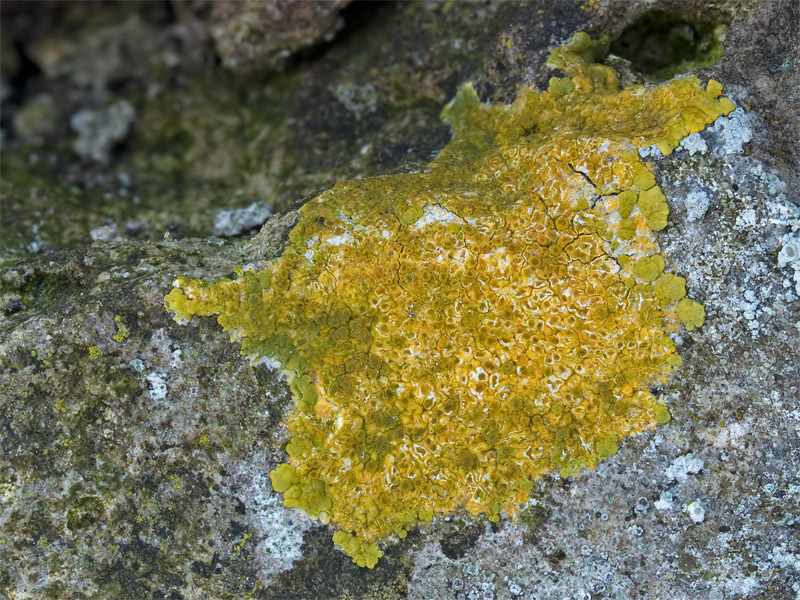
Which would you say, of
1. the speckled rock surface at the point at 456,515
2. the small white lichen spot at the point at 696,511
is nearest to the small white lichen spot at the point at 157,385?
the speckled rock surface at the point at 456,515

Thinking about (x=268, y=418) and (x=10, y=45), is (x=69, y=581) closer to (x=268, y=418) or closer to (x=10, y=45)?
(x=268, y=418)

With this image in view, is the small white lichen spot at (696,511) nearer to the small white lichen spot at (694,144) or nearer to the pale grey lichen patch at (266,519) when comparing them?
the small white lichen spot at (694,144)

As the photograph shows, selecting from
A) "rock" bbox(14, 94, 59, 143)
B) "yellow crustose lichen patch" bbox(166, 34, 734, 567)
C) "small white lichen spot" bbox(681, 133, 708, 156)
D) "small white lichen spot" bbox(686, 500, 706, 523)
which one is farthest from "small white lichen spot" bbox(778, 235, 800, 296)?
"rock" bbox(14, 94, 59, 143)

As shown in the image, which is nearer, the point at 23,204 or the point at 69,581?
the point at 69,581

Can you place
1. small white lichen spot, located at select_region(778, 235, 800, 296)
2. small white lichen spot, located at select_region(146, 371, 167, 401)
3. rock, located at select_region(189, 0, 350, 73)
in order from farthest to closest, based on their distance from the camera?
rock, located at select_region(189, 0, 350, 73)
small white lichen spot, located at select_region(146, 371, 167, 401)
small white lichen spot, located at select_region(778, 235, 800, 296)

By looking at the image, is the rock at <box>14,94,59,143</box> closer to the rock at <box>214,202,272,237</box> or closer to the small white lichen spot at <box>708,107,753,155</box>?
the rock at <box>214,202,272,237</box>

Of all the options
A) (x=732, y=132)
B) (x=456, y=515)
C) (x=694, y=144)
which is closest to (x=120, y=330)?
(x=456, y=515)

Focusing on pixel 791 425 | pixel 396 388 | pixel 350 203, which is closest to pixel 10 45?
pixel 350 203
